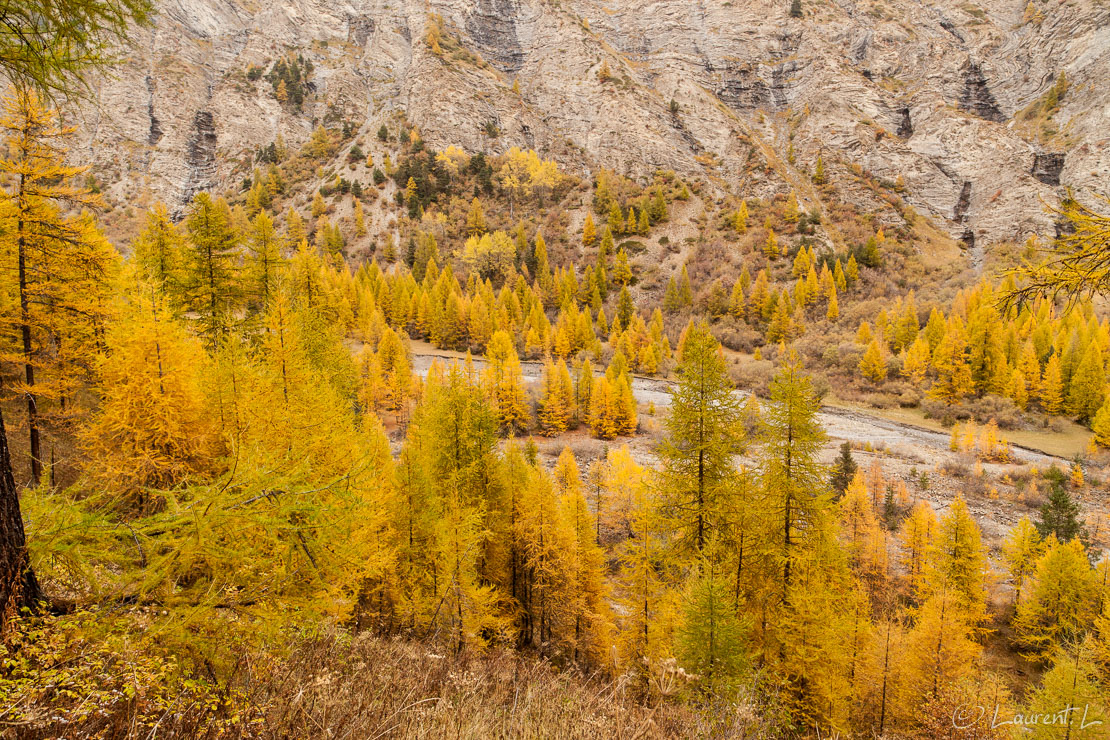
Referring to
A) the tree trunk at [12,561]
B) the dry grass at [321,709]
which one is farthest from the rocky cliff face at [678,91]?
the tree trunk at [12,561]

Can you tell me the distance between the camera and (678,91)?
11831 cm

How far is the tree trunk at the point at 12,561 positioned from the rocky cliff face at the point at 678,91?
11728cm

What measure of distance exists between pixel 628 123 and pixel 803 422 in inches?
4624

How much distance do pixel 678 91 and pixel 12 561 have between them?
470ft

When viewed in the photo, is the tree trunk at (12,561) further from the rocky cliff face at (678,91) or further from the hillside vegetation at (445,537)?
the rocky cliff face at (678,91)

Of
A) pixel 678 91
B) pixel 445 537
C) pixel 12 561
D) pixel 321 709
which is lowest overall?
pixel 445 537

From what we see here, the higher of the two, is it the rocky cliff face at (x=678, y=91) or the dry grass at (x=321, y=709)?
the rocky cliff face at (x=678, y=91)

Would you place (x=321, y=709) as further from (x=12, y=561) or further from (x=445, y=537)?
(x=445, y=537)

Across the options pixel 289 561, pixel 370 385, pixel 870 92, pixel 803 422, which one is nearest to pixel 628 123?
pixel 870 92

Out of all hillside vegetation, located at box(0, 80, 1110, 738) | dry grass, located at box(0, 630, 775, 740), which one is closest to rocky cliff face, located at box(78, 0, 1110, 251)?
hillside vegetation, located at box(0, 80, 1110, 738)

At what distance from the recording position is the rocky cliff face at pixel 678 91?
94750 mm

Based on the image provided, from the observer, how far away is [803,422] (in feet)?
38.5

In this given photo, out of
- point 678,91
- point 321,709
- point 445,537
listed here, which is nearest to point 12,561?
point 321,709

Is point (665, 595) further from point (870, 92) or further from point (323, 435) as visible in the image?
point (870, 92)
